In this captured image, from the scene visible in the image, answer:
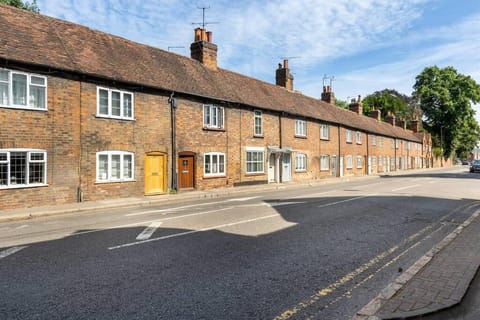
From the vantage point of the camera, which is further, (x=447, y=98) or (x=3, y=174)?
(x=447, y=98)

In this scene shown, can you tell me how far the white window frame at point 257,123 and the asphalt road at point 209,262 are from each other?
47.1 feet

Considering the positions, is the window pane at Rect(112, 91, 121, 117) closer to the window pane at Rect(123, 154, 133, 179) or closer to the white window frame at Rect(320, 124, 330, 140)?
the window pane at Rect(123, 154, 133, 179)

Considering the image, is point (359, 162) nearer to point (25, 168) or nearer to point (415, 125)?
point (25, 168)

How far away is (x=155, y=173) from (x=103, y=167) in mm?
3001

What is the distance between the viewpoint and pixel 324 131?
112 feet

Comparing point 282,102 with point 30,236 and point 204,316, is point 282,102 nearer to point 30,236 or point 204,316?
point 30,236

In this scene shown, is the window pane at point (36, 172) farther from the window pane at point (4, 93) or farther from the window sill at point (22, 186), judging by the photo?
the window pane at point (4, 93)

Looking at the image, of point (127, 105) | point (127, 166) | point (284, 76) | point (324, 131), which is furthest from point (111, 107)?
point (324, 131)

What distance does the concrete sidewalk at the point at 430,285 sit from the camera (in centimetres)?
412

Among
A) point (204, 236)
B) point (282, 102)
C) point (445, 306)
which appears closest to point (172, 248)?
point (204, 236)

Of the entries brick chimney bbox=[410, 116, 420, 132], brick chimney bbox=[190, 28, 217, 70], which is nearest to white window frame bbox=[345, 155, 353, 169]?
brick chimney bbox=[190, 28, 217, 70]

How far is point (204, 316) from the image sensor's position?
412 centimetres

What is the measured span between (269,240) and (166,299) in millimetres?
3629

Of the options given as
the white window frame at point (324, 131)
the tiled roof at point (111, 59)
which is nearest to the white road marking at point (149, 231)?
the tiled roof at point (111, 59)
